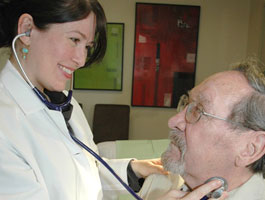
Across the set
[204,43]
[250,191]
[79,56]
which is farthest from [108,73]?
[250,191]

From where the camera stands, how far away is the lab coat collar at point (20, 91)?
895mm

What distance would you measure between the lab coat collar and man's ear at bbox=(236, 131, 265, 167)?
70 centimetres

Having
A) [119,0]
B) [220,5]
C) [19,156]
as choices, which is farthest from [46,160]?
[220,5]

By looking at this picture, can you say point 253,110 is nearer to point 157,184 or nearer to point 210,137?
point 210,137

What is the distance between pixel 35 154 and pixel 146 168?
20.2 inches

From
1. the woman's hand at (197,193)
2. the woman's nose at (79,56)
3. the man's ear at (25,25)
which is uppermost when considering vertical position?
the man's ear at (25,25)

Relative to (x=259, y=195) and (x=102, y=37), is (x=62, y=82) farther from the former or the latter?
(x=259, y=195)

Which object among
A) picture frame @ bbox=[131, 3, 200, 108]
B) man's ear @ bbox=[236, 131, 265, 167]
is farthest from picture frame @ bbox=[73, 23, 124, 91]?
man's ear @ bbox=[236, 131, 265, 167]

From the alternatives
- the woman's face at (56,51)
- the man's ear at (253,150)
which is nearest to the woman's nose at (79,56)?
the woman's face at (56,51)

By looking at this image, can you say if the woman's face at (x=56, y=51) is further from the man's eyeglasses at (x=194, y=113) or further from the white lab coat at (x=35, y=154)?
the man's eyeglasses at (x=194, y=113)

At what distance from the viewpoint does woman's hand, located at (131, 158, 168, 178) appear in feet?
3.84

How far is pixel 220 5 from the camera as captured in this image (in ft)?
11.0

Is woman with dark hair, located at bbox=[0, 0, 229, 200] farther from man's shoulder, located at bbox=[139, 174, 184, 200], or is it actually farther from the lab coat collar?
man's shoulder, located at bbox=[139, 174, 184, 200]

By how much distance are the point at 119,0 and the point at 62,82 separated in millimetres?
2639
